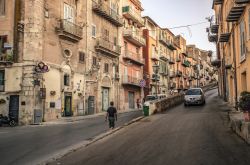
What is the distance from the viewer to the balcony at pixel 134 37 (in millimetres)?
43594

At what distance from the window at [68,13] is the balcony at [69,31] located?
0.75m

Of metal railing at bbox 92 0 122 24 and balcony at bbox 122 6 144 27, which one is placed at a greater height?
balcony at bbox 122 6 144 27

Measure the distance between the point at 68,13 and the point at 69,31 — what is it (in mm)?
2392

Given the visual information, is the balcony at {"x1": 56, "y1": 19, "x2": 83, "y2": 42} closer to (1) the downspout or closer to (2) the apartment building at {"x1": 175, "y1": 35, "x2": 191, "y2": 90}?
(1) the downspout

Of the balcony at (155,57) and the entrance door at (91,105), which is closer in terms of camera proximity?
the entrance door at (91,105)

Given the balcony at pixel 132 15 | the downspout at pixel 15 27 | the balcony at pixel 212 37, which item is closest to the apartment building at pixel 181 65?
the balcony at pixel 132 15

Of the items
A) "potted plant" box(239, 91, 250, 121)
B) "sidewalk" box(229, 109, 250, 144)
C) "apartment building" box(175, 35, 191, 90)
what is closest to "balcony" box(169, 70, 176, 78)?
"apartment building" box(175, 35, 191, 90)

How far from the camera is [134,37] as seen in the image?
4588cm

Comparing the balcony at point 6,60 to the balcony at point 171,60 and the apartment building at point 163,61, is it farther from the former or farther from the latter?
the balcony at point 171,60

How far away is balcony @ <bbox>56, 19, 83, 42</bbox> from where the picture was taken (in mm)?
28811

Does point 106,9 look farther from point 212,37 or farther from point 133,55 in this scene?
point 212,37

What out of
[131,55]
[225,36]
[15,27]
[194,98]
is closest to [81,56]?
[15,27]

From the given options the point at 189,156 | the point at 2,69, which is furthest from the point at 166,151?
the point at 2,69

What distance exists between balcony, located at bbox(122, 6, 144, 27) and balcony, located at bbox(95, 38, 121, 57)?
5.83 m
